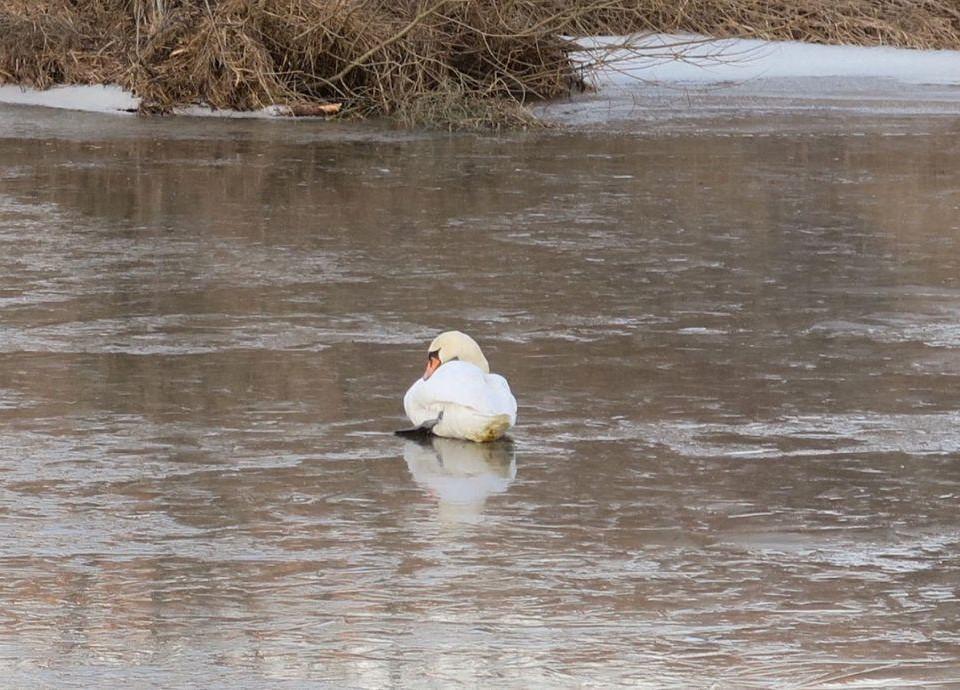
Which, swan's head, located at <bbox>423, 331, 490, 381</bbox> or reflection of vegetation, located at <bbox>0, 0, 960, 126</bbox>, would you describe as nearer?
swan's head, located at <bbox>423, 331, 490, 381</bbox>

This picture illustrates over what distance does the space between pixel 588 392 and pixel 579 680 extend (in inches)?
117

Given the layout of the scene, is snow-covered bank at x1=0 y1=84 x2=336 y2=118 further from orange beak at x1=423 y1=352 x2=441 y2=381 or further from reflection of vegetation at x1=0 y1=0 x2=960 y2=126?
orange beak at x1=423 y1=352 x2=441 y2=381

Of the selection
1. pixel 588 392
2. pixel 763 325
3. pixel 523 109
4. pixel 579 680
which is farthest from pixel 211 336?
pixel 523 109

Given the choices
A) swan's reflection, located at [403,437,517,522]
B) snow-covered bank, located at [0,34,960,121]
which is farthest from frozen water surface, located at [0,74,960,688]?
snow-covered bank, located at [0,34,960,121]

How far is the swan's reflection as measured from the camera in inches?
223

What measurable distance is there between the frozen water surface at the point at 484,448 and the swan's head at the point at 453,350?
300 mm

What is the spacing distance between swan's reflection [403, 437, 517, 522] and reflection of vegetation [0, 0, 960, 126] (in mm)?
10372

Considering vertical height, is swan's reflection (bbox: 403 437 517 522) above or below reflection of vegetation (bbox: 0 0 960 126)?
below

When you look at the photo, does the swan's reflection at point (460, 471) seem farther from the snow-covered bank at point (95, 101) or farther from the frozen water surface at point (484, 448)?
the snow-covered bank at point (95, 101)

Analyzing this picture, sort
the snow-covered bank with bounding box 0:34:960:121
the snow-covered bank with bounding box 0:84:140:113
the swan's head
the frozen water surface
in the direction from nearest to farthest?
the frozen water surface, the swan's head, the snow-covered bank with bounding box 0:84:140:113, the snow-covered bank with bounding box 0:34:960:121

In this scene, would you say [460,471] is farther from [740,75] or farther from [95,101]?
[740,75]

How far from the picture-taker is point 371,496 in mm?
5719

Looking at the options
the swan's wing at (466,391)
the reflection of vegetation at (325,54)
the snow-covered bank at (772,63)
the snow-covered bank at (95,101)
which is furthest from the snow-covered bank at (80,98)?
the swan's wing at (466,391)

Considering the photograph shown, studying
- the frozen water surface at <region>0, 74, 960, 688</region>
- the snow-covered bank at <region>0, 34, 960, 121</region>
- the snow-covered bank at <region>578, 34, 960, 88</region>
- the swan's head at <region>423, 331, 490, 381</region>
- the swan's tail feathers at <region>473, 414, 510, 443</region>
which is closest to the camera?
the frozen water surface at <region>0, 74, 960, 688</region>
